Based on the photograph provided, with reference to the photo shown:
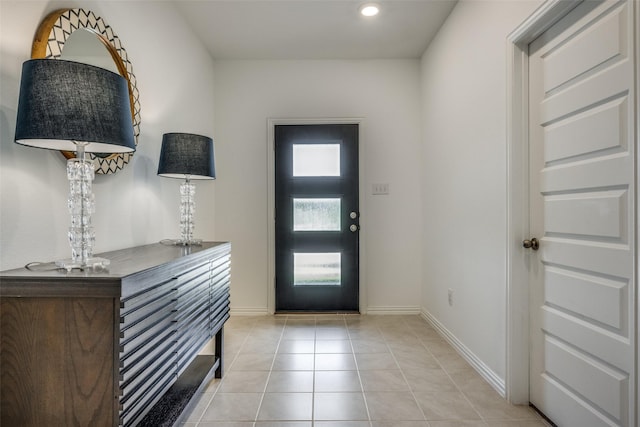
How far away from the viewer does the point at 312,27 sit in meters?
2.79

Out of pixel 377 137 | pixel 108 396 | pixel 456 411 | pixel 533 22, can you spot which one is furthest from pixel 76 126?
pixel 377 137

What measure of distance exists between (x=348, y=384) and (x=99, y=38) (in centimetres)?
229

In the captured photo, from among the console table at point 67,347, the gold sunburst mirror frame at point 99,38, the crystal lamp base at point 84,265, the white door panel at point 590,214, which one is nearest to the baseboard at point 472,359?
the white door panel at point 590,214

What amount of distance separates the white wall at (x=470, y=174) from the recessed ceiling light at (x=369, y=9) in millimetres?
592

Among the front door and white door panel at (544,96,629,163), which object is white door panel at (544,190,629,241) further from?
the front door

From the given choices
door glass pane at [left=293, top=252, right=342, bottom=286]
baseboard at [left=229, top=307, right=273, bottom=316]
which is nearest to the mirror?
door glass pane at [left=293, top=252, right=342, bottom=286]

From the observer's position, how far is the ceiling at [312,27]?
8.21 feet

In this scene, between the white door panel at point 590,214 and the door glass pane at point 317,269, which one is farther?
the door glass pane at point 317,269

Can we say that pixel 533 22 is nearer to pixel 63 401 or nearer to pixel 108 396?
pixel 108 396

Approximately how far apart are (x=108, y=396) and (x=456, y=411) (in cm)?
162

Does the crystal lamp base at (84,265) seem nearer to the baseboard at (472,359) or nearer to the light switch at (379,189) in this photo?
the baseboard at (472,359)

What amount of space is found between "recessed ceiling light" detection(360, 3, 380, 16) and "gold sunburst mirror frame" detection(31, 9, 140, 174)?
5.58 ft

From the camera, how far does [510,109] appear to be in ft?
5.89

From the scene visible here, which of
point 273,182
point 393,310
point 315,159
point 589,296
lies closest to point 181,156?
point 273,182
